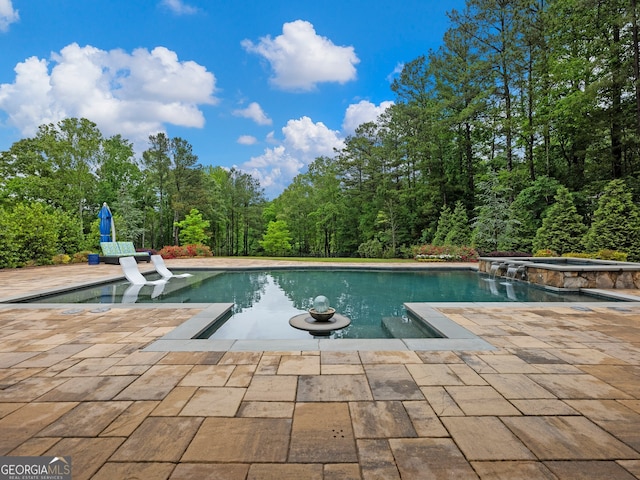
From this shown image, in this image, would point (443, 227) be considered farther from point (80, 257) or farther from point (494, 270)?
point (80, 257)

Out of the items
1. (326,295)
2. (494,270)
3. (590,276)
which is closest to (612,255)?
(494,270)

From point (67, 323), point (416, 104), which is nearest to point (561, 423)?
point (67, 323)

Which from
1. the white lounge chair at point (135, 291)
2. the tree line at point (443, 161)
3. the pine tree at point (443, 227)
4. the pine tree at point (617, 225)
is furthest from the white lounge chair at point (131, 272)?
the pine tree at point (443, 227)

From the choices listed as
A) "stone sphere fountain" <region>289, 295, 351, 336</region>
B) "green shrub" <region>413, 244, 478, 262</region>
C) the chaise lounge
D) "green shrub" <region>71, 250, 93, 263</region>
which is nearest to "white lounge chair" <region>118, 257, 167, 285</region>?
"stone sphere fountain" <region>289, 295, 351, 336</region>

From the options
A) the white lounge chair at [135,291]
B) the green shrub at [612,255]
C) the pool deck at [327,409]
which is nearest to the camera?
the pool deck at [327,409]

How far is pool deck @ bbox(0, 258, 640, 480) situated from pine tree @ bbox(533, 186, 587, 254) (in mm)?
10733

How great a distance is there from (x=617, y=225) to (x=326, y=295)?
10.9m

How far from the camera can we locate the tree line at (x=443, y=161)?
14422mm

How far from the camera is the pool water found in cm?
492

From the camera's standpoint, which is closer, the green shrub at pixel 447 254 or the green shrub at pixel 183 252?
the green shrub at pixel 447 254

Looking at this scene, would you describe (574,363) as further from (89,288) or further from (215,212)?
(215,212)

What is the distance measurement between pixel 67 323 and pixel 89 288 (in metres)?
4.42

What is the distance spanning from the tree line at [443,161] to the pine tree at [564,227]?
0.45 meters

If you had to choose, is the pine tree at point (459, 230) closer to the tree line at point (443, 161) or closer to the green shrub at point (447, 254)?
the tree line at point (443, 161)
